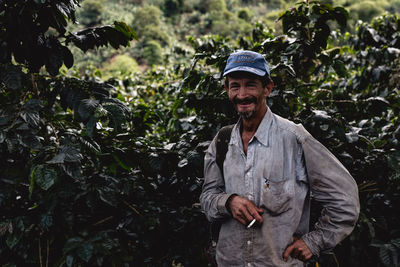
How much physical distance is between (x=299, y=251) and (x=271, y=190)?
25cm

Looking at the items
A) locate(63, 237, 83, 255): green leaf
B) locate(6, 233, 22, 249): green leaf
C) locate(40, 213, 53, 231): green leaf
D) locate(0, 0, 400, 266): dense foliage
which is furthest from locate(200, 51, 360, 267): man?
locate(6, 233, 22, 249): green leaf

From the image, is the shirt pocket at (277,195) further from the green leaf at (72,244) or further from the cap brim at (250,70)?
the green leaf at (72,244)

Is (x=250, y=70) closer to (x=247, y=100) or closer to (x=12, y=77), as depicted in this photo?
(x=247, y=100)

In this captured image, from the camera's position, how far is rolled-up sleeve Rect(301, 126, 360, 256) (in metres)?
1.16

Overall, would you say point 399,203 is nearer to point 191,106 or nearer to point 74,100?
point 191,106

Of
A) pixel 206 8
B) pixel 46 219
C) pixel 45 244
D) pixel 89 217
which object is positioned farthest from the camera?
pixel 206 8

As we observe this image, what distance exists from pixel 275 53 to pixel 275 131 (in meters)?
0.84

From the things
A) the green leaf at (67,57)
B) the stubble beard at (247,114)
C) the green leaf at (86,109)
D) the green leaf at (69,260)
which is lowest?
the green leaf at (69,260)

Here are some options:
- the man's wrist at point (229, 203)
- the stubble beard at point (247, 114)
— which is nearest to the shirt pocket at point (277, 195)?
the man's wrist at point (229, 203)

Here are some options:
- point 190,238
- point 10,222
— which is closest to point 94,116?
point 10,222

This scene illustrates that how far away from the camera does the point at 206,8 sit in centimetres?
3259

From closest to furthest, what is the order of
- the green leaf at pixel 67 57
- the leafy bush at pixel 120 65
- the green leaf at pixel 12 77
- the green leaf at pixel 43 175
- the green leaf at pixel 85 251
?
the green leaf at pixel 43 175 < the green leaf at pixel 85 251 < the green leaf at pixel 12 77 < the green leaf at pixel 67 57 < the leafy bush at pixel 120 65

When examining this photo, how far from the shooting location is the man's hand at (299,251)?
3.84ft

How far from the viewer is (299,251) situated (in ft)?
3.85
